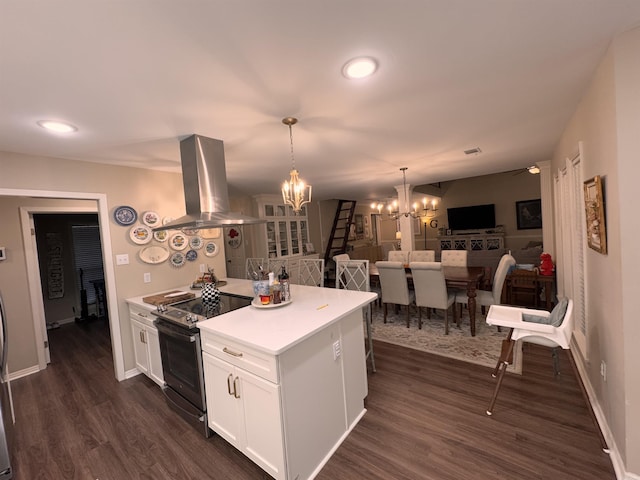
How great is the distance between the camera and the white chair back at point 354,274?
9.77ft

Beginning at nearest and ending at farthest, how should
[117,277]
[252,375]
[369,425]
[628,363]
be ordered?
1. [628,363]
2. [252,375]
3. [369,425]
4. [117,277]

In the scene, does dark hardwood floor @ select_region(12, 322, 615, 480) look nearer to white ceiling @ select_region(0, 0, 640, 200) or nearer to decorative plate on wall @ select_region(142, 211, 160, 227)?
decorative plate on wall @ select_region(142, 211, 160, 227)

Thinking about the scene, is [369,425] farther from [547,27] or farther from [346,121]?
[547,27]

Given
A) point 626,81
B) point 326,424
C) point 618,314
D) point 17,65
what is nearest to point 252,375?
point 326,424

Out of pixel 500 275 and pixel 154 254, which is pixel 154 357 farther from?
pixel 500 275

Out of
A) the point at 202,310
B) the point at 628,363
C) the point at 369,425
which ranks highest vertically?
the point at 202,310

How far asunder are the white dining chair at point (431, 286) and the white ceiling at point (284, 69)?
1572 millimetres

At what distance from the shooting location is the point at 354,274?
3061 millimetres

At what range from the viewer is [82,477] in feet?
5.69

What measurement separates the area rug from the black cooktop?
1.99 metres

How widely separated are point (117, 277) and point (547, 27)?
3.95 m

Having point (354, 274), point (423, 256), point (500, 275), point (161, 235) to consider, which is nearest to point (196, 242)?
point (161, 235)

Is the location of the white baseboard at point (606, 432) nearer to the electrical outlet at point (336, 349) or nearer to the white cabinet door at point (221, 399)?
the electrical outlet at point (336, 349)

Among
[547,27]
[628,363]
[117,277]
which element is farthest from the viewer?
[117,277]
